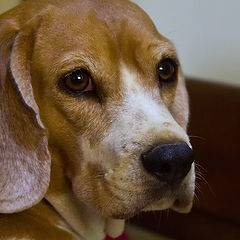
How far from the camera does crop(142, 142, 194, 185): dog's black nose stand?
3.48 ft

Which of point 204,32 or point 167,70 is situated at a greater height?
point 167,70

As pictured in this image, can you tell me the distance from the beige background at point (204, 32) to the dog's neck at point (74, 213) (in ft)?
3.51

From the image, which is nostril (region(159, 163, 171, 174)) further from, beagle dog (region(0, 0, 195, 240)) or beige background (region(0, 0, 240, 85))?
beige background (region(0, 0, 240, 85))

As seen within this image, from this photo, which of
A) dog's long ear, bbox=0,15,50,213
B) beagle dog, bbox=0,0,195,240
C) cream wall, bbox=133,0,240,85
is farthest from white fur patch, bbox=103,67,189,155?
cream wall, bbox=133,0,240,85

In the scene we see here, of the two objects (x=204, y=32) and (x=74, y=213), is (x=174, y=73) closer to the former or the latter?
(x=74, y=213)

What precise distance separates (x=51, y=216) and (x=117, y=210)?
195mm

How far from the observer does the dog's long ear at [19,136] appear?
45.6 inches

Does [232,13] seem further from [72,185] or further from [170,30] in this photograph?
[72,185]

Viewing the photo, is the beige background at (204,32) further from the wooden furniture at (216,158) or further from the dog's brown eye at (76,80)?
the dog's brown eye at (76,80)

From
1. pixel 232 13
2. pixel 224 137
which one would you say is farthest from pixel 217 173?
A: pixel 232 13

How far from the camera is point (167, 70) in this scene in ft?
4.31

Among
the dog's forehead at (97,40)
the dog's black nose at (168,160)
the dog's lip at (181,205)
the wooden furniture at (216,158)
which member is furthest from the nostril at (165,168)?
the wooden furniture at (216,158)

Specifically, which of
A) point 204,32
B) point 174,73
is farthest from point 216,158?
point 174,73

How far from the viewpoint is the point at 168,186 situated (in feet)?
3.64
